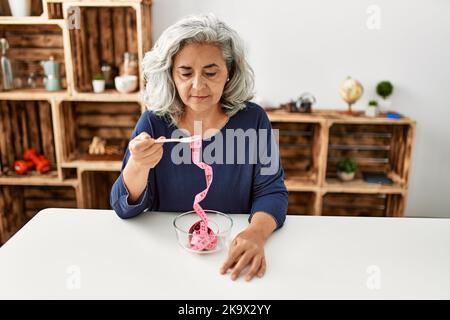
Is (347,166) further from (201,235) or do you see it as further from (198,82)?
(201,235)

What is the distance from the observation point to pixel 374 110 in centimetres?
263

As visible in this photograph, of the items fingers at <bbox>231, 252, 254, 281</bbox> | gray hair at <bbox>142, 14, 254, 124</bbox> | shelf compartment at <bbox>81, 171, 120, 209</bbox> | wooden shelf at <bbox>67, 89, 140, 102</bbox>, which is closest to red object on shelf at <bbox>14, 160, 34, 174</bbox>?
shelf compartment at <bbox>81, 171, 120, 209</bbox>

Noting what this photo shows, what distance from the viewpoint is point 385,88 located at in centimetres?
266

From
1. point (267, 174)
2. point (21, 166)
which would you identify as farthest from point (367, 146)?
point (21, 166)

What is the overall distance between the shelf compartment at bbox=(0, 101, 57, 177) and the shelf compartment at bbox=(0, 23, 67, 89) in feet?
0.56

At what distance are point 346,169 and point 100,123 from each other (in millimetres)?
1706

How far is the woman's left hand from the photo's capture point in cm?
103

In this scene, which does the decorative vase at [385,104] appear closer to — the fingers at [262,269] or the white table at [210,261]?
the white table at [210,261]

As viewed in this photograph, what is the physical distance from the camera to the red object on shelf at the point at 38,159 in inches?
111

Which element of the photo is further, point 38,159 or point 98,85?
point 38,159

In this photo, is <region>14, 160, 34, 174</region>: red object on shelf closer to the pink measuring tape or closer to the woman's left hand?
the pink measuring tape
